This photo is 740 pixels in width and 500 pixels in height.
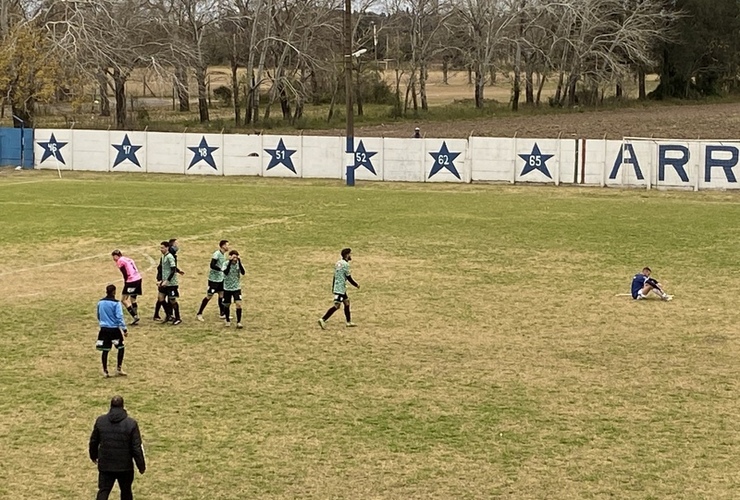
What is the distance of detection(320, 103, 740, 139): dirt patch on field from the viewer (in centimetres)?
6469

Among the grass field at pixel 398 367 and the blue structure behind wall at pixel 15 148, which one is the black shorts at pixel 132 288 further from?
the blue structure behind wall at pixel 15 148

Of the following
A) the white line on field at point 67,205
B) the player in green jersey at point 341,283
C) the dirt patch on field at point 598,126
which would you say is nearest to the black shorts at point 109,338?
the player in green jersey at point 341,283

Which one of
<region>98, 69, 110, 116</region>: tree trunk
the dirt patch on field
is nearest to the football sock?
the dirt patch on field

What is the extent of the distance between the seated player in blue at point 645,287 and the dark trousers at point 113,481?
1468 cm

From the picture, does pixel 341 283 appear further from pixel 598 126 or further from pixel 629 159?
pixel 598 126

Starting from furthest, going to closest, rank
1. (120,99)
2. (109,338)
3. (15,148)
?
(120,99)
(15,148)
(109,338)

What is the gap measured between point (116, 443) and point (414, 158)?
4112 centimetres

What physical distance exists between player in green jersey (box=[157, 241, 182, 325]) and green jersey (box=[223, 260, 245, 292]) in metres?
1.07

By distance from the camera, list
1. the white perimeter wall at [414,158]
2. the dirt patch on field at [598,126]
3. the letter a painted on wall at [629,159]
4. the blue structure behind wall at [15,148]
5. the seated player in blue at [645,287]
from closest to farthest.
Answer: the seated player in blue at [645,287]
the white perimeter wall at [414,158]
the letter a painted on wall at [629,159]
the blue structure behind wall at [15,148]
the dirt patch on field at [598,126]

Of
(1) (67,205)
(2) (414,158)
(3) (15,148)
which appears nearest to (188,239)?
(1) (67,205)

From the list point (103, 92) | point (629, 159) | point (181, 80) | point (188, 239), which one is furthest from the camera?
point (103, 92)

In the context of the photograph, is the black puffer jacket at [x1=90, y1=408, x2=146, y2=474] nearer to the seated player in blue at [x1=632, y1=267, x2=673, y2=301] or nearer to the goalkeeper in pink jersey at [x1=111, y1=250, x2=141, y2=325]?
the goalkeeper in pink jersey at [x1=111, y1=250, x2=141, y2=325]

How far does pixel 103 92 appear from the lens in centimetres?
7375

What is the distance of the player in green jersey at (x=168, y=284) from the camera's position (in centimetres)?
2017
